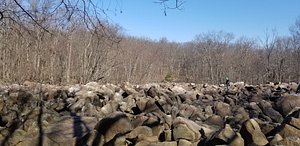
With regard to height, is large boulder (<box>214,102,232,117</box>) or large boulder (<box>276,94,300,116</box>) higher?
large boulder (<box>276,94,300,116</box>)

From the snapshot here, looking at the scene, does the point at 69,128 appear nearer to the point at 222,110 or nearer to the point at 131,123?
the point at 131,123

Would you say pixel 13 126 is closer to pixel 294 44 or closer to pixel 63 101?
pixel 63 101

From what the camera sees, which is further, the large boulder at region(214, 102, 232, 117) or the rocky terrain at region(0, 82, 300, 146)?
the large boulder at region(214, 102, 232, 117)

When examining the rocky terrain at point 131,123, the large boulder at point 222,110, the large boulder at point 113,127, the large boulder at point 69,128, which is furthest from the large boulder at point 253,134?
the large boulder at point 222,110

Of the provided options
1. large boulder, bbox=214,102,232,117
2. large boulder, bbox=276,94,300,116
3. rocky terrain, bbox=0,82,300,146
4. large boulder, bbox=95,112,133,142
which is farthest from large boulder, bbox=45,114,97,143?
large boulder, bbox=276,94,300,116

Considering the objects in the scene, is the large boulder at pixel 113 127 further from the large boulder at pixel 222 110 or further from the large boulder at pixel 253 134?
the large boulder at pixel 222 110

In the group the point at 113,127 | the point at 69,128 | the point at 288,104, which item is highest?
the point at 288,104

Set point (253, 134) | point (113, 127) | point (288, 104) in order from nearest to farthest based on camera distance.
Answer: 1. point (253, 134)
2. point (113, 127)
3. point (288, 104)

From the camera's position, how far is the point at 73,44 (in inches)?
956

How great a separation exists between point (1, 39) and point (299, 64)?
2992 centimetres

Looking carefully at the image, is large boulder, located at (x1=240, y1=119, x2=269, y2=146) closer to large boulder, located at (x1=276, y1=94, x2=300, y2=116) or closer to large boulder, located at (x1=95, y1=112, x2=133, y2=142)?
large boulder, located at (x1=95, y1=112, x2=133, y2=142)

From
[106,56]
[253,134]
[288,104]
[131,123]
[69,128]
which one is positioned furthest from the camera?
[106,56]

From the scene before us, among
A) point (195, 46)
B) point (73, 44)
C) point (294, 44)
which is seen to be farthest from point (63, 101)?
point (195, 46)

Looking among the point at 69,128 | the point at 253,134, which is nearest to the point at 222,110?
the point at 69,128
